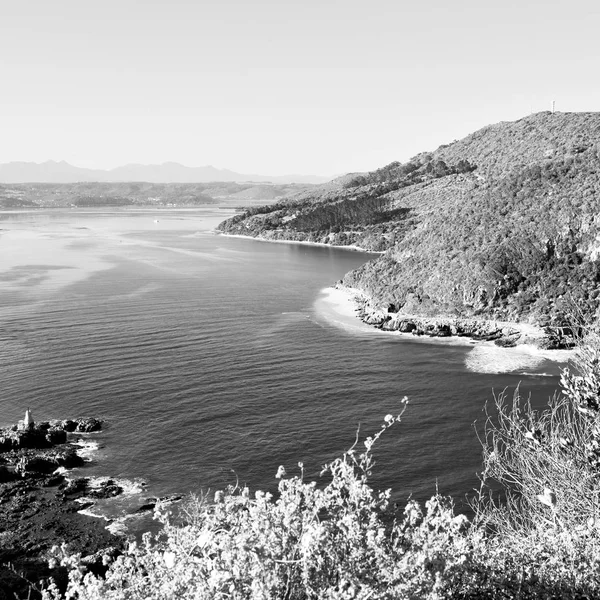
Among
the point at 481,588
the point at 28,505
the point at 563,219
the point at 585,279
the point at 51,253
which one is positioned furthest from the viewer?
the point at 51,253

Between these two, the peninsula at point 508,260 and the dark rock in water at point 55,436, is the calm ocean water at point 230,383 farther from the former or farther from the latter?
the peninsula at point 508,260

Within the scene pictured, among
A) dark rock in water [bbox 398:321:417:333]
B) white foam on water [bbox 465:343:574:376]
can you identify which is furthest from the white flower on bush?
dark rock in water [bbox 398:321:417:333]

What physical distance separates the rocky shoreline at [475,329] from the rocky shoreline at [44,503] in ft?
114

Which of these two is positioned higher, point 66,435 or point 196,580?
point 196,580

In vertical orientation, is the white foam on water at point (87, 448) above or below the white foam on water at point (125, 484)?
above

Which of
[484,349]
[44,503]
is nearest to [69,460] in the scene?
[44,503]

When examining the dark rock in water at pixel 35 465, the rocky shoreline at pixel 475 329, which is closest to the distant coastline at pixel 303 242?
the rocky shoreline at pixel 475 329

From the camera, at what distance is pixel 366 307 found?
7319cm

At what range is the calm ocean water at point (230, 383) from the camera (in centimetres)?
3369

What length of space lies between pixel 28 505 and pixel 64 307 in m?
43.9

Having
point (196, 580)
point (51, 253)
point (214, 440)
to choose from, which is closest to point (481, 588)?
point (196, 580)

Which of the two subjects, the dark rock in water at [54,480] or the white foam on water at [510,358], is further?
the white foam on water at [510,358]

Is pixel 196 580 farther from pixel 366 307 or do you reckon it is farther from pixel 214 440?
pixel 366 307

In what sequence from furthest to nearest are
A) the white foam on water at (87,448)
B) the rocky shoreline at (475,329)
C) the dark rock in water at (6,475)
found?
the rocky shoreline at (475,329), the white foam on water at (87,448), the dark rock in water at (6,475)
